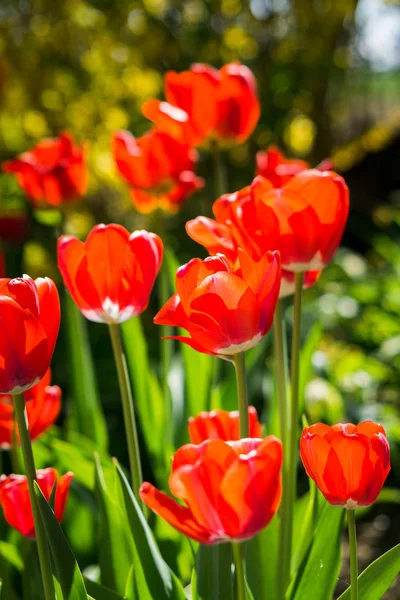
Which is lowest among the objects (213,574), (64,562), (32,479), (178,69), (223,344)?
(178,69)

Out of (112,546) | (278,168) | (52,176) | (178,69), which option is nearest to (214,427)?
(112,546)

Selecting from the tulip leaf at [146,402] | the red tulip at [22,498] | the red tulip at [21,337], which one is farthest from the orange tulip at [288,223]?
the tulip leaf at [146,402]

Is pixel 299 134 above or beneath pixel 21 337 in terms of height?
beneath

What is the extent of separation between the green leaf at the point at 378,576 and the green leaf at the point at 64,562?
0.30 metres

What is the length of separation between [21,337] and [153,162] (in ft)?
3.31

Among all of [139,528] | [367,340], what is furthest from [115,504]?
[367,340]

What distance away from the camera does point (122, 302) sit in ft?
3.36

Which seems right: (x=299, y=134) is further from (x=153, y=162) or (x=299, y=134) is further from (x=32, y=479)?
(x=32, y=479)

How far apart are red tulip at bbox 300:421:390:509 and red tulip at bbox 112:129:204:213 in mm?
1001

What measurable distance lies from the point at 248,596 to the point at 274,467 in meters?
0.29

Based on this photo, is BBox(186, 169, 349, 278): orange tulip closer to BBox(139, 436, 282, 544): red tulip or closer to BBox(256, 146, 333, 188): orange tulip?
BBox(256, 146, 333, 188): orange tulip

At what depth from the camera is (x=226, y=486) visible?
29.5 inches

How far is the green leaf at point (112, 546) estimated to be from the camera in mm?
1205

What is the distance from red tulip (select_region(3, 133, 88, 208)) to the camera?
195cm
